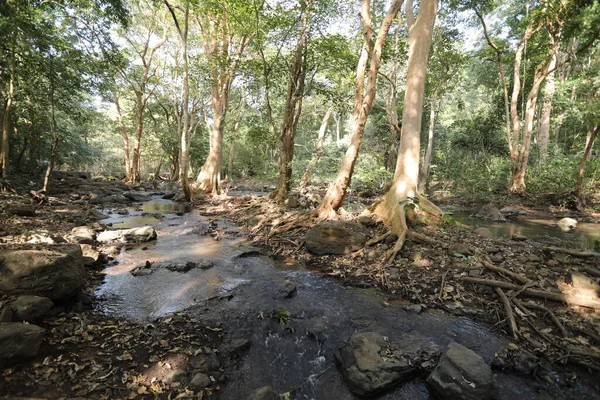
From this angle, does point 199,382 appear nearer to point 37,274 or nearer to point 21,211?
point 37,274

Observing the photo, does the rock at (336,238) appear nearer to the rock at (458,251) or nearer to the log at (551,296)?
the rock at (458,251)

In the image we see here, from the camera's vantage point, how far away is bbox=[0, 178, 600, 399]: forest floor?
3.26 meters

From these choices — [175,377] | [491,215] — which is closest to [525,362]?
[175,377]

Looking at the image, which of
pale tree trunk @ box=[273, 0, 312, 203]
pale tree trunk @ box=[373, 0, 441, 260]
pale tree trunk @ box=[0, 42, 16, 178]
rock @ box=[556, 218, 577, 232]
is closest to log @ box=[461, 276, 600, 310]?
pale tree trunk @ box=[373, 0, 441, 260]

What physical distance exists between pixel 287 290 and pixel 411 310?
236 cm

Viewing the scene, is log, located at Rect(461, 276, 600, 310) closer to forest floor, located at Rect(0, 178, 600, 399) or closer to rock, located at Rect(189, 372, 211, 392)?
forest floor, located at Rect(0, 178, 600, 399)

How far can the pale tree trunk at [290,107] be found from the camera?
505 inches

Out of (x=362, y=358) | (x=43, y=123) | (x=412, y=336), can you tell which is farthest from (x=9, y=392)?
(x=43, y=123)

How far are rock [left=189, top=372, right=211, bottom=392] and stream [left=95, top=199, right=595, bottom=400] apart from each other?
20 cm

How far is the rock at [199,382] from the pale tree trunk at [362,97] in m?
6.64

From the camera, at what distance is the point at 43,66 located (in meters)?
12.6

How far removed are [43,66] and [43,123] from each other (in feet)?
24.1

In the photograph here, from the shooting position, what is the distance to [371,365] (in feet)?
11.5

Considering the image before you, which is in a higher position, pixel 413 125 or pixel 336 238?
pixel 413 125
